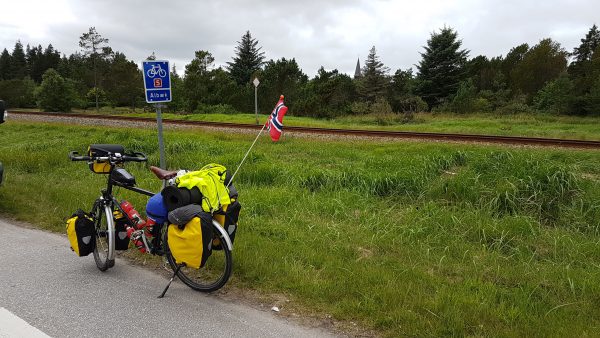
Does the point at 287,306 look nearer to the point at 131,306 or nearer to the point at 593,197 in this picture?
the point at 131,306

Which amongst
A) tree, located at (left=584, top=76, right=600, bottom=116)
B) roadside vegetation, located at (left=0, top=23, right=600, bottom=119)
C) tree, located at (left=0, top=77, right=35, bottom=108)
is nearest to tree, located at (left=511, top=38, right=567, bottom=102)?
roadside vegetation, located at (left=0, top=23, right=600, bottom=119)

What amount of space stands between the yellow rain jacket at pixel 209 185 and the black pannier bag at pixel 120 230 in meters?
0.96

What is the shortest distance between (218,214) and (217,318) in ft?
2.74

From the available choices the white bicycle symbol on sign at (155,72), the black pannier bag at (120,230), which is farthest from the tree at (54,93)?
the black pannier bag at (120,230)

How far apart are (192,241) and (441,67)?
1581 inches

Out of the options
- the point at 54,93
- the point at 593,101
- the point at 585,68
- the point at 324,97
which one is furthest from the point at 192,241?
the point at 585,68

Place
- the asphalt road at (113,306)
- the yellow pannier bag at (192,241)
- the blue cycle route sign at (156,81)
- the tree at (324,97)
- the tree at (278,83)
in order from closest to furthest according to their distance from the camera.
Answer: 1. the asphalt road at (113,306)
2. the yellow pannier bag at (192,241)
3. the blue cycle route sign at (156,81)
4. the tree at (324,97)
5. the tree at (278,83)

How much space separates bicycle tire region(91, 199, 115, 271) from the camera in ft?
12.5

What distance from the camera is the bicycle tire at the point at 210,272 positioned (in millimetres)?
3336

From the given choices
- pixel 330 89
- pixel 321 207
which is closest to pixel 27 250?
pixel 321 207

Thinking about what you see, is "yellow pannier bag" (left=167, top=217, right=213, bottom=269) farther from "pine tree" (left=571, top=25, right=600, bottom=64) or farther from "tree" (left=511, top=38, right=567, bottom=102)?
"pine tree" (left=571, top=25, right=600, bottom=64)

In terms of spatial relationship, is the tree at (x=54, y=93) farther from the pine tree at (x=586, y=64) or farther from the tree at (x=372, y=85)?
the pine tree at (x=586, y=64)

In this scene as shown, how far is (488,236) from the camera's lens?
503cm

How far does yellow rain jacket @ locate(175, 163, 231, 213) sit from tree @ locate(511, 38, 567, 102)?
4794 cm
